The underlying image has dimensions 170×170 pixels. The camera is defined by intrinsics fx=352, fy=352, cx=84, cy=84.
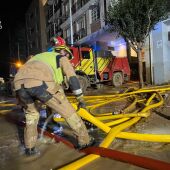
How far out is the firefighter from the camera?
16.0ft

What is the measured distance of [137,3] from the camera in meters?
14.0

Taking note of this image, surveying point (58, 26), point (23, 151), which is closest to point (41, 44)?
point (58, 26)

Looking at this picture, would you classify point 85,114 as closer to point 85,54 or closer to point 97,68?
point 85,54

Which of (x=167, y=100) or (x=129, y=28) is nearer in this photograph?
(x=167, y=100)

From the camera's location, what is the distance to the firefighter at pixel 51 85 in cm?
487

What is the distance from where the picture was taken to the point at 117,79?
1775 centimetres

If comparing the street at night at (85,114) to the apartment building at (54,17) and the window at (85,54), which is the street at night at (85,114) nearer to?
the window at (85,54)

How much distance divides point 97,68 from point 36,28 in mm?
33283

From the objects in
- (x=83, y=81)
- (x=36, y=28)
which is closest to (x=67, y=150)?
(x=83, y=81)

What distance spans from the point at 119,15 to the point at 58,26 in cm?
2425

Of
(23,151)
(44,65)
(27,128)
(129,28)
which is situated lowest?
(23,151)

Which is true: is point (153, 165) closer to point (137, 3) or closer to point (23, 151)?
point (23, 151)

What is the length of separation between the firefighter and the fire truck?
1009cm

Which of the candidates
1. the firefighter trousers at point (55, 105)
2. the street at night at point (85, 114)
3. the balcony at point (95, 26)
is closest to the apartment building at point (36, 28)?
the balcony at point (95, 26)
